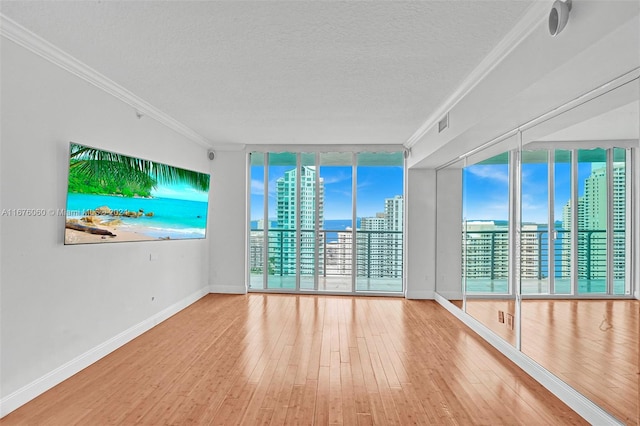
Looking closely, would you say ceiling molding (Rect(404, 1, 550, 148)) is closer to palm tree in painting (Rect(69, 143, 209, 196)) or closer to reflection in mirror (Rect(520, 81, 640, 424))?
reflection in mirror (Rect(520, 81, 640, 424))

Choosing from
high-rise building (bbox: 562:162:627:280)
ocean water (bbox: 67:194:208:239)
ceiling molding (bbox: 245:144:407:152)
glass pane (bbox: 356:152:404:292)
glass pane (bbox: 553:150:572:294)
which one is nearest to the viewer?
high-rise building (bbox: 562:162:627:280)

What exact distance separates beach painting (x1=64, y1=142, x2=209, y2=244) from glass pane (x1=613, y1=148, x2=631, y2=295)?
389 cm

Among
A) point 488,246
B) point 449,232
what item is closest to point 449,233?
point 449,232

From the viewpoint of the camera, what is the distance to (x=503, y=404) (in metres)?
2.60

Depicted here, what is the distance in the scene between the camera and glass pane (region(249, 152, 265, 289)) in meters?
6.41

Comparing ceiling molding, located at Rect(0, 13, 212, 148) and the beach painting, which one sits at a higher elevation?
ceiling molding, located at Rect(0, 13, 212, 148)

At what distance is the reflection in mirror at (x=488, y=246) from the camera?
144 inches

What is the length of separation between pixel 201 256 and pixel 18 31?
397 centimetres

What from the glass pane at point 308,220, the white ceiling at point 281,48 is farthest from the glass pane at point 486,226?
the glass pane at point 308,220

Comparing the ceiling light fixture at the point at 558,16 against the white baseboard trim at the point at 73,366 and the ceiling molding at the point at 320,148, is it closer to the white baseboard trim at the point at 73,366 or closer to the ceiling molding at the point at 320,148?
the white baseboard trim at the point at 73,366

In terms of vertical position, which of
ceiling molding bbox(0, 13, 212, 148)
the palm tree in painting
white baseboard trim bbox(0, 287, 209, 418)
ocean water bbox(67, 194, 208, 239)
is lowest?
white baseboard trim bbox(0, 287, 209, 418)

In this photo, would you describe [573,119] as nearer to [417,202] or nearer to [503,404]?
[503,404]

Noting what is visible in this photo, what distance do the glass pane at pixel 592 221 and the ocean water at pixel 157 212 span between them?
12.7 feet

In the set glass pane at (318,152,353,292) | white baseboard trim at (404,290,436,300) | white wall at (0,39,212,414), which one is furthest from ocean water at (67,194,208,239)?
white baseboard trim at (404,290,436,300)
